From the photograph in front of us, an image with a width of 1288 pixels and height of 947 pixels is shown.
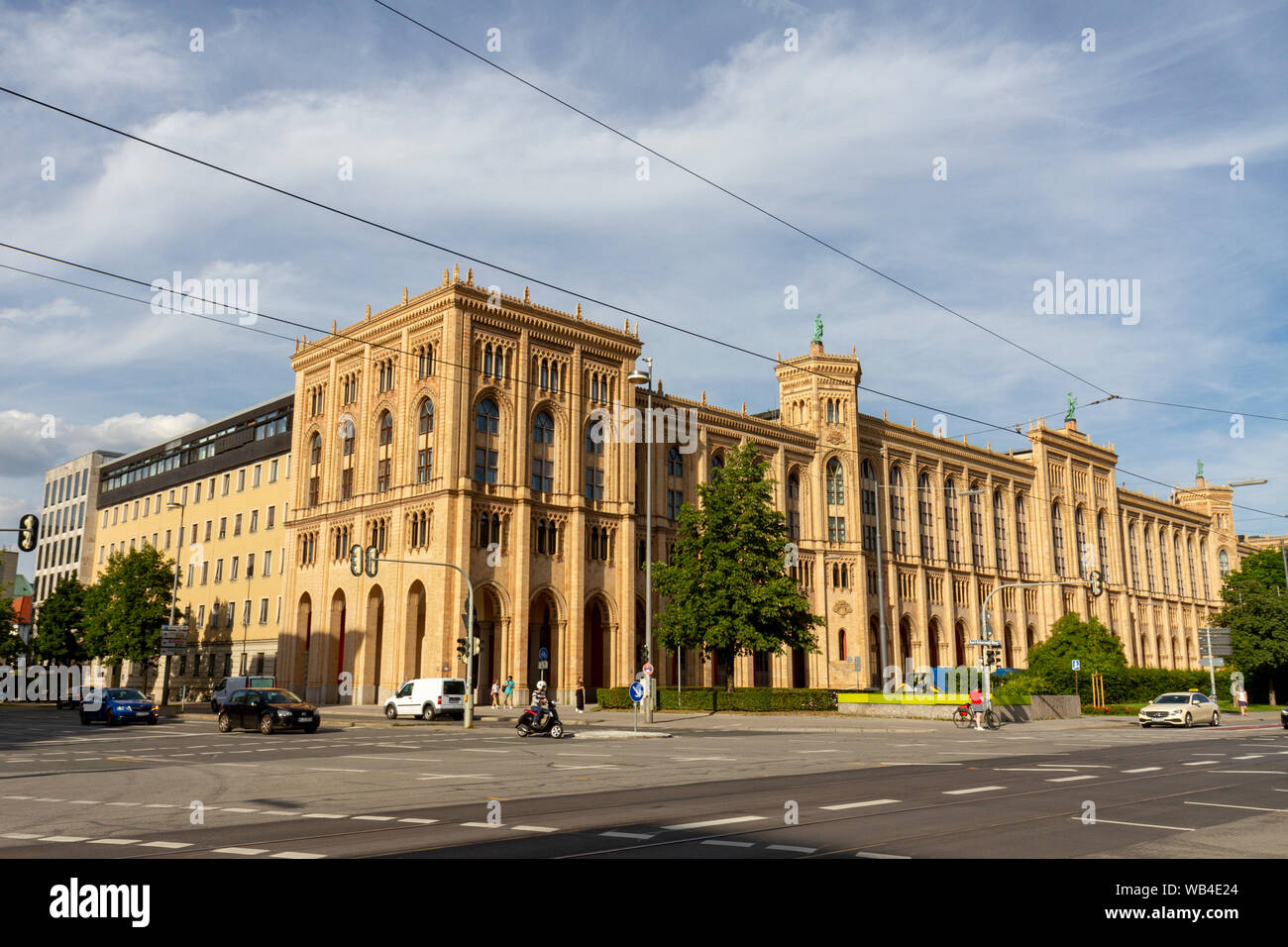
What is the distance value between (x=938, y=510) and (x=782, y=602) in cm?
4058

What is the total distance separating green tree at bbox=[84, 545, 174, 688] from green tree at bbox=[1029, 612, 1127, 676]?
58834mm

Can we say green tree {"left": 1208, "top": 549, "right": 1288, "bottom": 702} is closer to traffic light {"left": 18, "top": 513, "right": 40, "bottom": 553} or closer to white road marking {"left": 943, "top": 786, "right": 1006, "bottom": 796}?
white road marking {"left": 943, "top": 786, "right": 1006, "bottom": 796}

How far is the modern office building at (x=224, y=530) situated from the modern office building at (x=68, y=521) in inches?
295

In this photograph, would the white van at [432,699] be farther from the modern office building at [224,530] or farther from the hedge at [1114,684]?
the modern office building at [224,530]

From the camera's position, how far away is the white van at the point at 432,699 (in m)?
40.5

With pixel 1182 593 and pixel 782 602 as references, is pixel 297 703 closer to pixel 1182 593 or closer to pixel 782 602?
pixel 782 602

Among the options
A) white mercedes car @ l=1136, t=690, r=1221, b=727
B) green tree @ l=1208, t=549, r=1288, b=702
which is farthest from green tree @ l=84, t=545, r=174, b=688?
green tree @ l=1208, t=549, r=1288, b=702

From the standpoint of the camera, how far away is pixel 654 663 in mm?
60625

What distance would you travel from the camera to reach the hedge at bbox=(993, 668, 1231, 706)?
160 ft

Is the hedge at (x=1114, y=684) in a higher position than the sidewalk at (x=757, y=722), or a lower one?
higher

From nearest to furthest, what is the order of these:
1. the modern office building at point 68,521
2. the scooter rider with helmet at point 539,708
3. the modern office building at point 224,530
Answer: the scooter rider with helmet at point 539,708
the modern office building at point 224,530
the modern office building at point 68,521

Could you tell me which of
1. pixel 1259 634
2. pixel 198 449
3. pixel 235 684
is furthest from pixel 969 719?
pixel 198 449

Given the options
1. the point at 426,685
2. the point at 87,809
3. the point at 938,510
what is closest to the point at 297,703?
the point at 426,685

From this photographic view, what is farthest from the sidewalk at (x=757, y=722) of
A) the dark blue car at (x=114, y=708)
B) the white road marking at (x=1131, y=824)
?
the white road marking at (x=1131, y=824)
